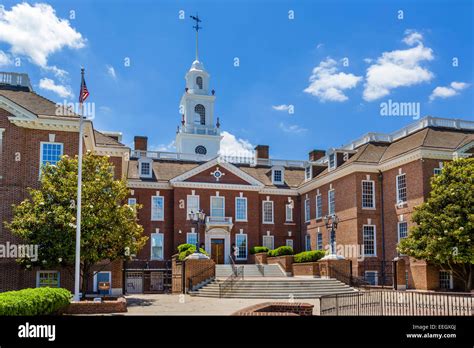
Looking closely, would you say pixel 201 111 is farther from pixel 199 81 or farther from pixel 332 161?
pixel 332 161

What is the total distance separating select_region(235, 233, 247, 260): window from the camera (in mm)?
42250

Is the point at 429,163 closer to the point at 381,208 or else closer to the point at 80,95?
the point at 381,208

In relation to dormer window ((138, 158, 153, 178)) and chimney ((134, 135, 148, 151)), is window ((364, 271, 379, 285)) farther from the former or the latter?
chimney ((134, 135, 148, 151))

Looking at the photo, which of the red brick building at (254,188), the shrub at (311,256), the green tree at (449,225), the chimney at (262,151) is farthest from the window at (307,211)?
the green tree at (449,225)

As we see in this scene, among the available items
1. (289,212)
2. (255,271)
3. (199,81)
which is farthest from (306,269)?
(199,81)

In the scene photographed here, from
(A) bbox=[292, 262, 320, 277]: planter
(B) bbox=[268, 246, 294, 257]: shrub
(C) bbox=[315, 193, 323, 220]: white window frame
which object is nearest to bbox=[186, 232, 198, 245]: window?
(B) bbox=[268, 246, 294, 257]: shrub

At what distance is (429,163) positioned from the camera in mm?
31531

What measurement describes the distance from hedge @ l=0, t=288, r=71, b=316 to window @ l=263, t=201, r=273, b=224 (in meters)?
26.4

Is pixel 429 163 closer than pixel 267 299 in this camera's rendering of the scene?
No

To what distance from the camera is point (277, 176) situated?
45.9 meters

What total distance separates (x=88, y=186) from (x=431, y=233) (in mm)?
17380

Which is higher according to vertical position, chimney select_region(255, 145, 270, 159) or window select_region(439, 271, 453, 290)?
chimney select_region(255, 145, 270, 159)

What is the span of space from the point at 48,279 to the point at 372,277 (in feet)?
66.0
